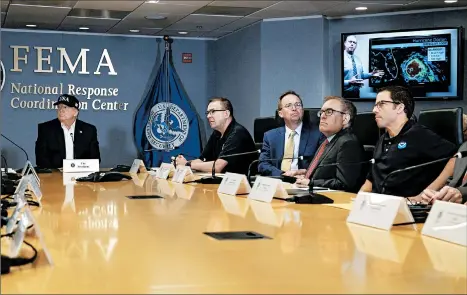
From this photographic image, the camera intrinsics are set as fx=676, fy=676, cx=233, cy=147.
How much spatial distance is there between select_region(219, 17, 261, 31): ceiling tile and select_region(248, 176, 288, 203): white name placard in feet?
15.6

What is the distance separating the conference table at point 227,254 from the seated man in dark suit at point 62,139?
3.62 m

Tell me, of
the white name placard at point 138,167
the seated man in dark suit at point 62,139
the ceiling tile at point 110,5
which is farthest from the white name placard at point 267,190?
the ceiling tile at point 110,5

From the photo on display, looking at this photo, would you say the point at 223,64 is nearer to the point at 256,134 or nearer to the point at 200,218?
the point at 256,134

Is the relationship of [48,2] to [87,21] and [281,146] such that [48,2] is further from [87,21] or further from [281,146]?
[281,146]

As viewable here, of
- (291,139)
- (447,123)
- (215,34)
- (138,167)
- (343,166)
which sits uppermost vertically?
(215,34)

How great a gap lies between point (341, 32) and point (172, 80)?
2461mm

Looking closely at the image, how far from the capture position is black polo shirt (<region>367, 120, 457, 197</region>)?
3.50 metres

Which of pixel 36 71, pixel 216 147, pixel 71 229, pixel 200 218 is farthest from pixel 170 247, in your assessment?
pixel 36 71

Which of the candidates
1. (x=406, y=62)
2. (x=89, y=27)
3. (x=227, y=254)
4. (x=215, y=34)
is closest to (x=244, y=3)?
(x=406, y=62)

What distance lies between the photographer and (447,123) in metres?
3.68

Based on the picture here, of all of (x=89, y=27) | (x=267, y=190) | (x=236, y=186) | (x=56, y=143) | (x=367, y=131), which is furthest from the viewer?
(x=89, y=27)

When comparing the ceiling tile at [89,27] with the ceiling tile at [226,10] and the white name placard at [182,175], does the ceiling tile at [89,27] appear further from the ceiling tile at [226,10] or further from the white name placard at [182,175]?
the white name placard at [182,175]

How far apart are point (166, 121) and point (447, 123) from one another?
558cm

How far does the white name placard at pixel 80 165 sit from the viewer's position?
5.12 m
